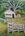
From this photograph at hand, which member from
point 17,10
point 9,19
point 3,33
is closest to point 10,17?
point 9,19

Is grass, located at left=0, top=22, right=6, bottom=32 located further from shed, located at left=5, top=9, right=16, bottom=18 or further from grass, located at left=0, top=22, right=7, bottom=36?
shed, located at left=5, top=9, right=16, bottom=18

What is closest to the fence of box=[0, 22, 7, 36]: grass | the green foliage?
box=[0, 22, 7, 36]: grass

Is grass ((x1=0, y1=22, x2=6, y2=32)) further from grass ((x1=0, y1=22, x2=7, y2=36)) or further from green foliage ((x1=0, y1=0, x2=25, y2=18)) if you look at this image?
green foliage ((x1=0, y1=0, x2=25, y2=18))

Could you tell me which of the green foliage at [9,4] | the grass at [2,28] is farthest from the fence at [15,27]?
the green foliage at [9,4]

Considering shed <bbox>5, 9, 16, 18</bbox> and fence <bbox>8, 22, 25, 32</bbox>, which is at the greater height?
shed <bbox>5, 9, 16, 18</bbox>

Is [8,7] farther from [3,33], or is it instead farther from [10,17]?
[3,33]

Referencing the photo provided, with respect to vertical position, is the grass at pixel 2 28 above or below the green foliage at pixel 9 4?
below

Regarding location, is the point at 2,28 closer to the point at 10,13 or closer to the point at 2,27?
the point at 2,27

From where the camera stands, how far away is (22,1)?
5.57ft

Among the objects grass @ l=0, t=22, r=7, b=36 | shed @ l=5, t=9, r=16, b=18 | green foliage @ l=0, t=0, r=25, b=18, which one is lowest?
grass @ l=0, t=22, r=7, b=36

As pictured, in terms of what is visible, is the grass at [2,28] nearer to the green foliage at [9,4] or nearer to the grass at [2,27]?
the grass at [2,27]

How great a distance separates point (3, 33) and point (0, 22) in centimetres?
18

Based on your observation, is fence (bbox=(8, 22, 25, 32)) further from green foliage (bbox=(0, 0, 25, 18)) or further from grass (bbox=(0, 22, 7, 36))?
green foliage (bbox=(0, 0, 25, 18))

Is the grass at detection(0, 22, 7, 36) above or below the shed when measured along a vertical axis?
below
